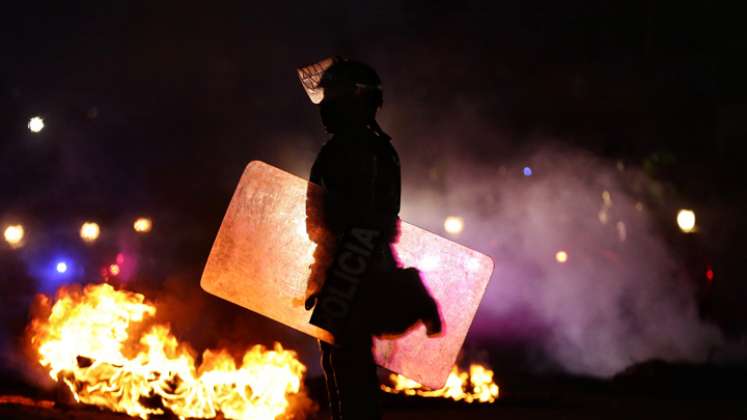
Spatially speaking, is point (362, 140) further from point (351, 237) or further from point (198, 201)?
point (198, 201)

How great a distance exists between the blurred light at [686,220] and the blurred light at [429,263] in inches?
571

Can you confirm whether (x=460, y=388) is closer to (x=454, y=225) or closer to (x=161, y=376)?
(x=161, y=376)

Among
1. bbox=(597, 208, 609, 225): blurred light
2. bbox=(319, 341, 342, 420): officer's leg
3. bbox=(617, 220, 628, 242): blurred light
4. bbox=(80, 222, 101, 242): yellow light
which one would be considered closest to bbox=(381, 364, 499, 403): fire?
bbox=(319, 341, 342, 420): officer's leg

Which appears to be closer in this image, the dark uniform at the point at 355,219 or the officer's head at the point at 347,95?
the dark uniform at the point at 355,219

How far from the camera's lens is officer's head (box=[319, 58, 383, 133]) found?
9.77 ft

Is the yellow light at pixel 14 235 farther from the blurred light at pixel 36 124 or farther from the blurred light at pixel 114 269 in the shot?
the blurred light at pixel 114 269

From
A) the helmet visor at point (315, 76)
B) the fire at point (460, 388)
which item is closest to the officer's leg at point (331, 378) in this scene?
the helmet visor at point (315, 76)

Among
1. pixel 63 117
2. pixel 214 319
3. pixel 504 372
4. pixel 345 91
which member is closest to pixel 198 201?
pixel 63 117

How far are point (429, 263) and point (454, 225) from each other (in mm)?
15914

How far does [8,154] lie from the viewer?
16750mm

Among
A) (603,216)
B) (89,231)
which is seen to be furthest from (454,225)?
(89,231)

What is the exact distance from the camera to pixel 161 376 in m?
5.31

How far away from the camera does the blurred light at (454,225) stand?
18562 millimetres

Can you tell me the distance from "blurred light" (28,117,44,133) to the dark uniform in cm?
1741
